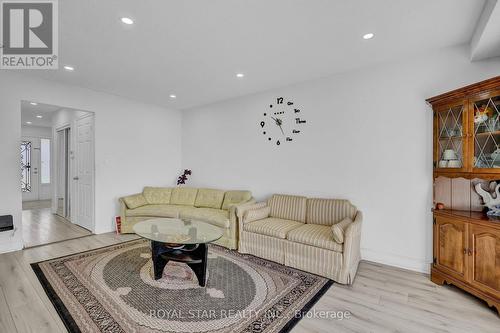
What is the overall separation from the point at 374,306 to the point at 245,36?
2.96 metres

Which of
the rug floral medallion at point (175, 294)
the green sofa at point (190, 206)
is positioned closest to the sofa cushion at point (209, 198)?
the green sofa at point (190, 206)

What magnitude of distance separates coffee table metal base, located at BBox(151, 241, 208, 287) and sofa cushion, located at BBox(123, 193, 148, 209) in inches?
85.8

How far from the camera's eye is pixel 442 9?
214 centimetres

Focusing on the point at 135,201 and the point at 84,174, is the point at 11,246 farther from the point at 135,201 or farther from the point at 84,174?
the point at 135,201

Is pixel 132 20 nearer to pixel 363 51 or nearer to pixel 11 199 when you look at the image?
pixel 363 51

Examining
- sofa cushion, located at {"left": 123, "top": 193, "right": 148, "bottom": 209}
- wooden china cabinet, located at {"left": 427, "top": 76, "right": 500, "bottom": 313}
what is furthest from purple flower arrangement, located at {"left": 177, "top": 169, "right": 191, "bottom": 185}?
wooden china cabinet, located at {"left": 427, "top": 76, "right": 500, "bottom": 313}

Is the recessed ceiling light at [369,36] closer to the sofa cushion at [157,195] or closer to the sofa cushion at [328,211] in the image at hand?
the sofa cushion at [328,211]

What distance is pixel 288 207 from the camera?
378cm

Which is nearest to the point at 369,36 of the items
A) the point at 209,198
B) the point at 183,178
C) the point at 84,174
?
the point at 209,198

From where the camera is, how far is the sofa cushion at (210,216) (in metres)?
3.79

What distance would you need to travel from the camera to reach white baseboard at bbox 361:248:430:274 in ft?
9.65

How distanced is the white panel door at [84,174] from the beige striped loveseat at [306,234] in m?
3.10

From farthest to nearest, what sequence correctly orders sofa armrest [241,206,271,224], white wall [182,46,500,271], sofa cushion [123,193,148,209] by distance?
sofa cushion [123,193,148,209] < sofa armrest [241,206,271,224] < white wall [182,46,500,271]

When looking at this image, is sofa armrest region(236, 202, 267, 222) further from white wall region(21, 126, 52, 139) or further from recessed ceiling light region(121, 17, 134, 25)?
white wall region(21, 126, 52, 139)
